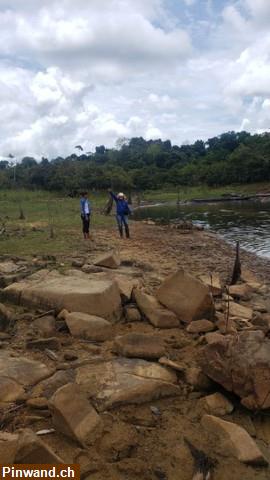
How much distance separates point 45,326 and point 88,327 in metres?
0.62

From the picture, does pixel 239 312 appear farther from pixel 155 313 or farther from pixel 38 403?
pixel 38 403

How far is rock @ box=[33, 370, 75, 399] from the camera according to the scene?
168 inches

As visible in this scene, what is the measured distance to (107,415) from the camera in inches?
158

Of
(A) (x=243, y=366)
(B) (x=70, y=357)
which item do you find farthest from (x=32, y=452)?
(A) (x=243, y=366)

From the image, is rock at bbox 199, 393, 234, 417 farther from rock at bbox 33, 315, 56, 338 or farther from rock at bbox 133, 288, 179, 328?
rock at bbox 33, 315, 56, 338

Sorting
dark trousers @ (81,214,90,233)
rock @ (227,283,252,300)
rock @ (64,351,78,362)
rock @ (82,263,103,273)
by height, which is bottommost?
rock @ (227,283,252,300)

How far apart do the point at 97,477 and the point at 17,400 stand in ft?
4.10

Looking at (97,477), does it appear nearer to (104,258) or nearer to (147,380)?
(147,380)

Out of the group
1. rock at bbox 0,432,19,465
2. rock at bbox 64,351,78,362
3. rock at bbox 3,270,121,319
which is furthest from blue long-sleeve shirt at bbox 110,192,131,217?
rock at bbox 0,432,19,465

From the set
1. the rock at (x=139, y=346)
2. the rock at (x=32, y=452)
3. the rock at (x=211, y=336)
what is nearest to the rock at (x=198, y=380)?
the rock at (x=139, y=346)

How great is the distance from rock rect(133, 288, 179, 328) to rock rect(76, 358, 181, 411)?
4.08 feet

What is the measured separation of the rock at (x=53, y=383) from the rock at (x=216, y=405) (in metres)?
1.43

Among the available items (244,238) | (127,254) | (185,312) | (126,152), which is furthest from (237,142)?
(185,312)

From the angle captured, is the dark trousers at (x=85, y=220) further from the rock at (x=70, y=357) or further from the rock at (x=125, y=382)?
the rock at (x=125, y=382)
